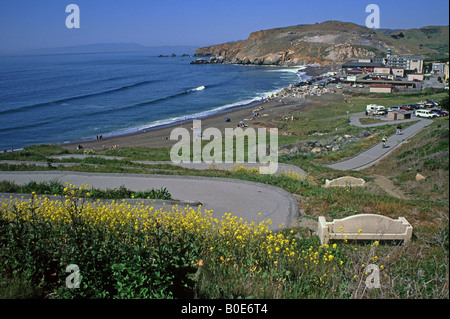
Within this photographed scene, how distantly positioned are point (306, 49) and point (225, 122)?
113 m

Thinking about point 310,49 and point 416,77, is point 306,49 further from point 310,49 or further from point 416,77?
point 416,77

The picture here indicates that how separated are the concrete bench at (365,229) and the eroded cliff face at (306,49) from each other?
437 ft

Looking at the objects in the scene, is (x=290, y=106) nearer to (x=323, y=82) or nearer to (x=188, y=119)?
(x=188, y=119)

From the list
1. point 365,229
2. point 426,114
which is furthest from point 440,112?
point 365,229

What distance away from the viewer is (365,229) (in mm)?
7465

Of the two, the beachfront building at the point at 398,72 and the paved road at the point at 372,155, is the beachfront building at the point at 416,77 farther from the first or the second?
the paved road at the point at 372,155

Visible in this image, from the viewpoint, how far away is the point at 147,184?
41.5ft

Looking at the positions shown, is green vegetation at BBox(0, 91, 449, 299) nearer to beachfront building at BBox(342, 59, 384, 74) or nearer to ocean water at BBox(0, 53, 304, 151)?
ocean water at BBox(0, 53, 304, 151)

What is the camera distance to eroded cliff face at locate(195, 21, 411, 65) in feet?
448

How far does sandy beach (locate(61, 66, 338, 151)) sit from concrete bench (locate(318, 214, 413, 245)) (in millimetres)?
27816

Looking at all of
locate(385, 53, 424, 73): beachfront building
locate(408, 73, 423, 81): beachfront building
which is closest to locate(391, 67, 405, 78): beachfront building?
locate(385, 53, 424, 73): beachfront building

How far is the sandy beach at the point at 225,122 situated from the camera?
35.7 m
